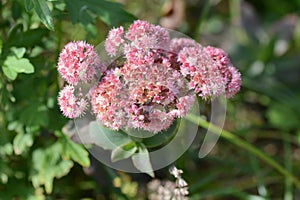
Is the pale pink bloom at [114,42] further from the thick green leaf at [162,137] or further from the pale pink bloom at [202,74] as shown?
the thick green leaf at [162,137]

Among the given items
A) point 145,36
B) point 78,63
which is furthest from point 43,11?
point 145,36

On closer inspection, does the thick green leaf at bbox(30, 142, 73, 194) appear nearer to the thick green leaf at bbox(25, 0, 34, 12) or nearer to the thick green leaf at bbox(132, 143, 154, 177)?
the thick green leaf at bbox(132, 143, 154, 177)

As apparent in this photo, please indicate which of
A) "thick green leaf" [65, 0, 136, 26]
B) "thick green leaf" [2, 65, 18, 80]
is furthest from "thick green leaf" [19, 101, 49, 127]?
"thick green leaf" [65, 0, 136, 26]

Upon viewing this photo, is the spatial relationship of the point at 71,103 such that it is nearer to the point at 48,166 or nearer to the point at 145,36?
the point at 145,36

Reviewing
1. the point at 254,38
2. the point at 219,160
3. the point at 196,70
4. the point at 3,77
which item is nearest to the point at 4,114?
the point at 3,77

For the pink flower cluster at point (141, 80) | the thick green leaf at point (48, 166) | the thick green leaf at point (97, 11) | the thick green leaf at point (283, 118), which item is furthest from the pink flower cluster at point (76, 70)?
the thick green leaf at point (283, 118)
